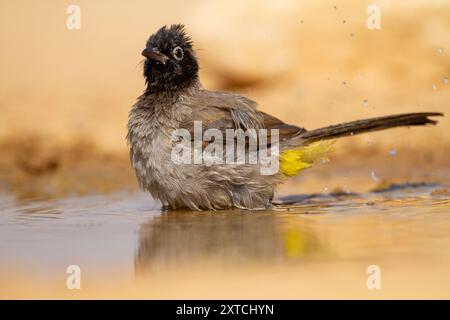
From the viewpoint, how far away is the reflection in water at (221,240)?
4.66 metres

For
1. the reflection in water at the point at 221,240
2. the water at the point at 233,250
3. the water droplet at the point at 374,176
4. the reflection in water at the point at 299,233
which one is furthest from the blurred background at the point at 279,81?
the reflection in water at the point at 221,240

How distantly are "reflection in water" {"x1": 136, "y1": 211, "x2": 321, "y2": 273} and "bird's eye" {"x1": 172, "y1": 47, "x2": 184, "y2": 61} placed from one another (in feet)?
4.70

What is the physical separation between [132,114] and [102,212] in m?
0.85

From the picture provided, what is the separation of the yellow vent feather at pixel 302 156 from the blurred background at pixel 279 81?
2.47 m

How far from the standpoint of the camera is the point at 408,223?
557cm

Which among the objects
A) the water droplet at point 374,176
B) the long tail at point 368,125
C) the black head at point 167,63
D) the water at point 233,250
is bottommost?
the water at point 233,250

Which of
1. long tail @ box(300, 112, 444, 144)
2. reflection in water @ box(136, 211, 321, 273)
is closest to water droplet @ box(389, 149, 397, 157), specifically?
long tail @ box(300, 112, 444, 144)

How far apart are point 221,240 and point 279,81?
5956 millimetres

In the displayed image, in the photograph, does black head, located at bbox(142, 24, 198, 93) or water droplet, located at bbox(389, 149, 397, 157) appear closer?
black head, located at bbox(142, 24, 198, 93)

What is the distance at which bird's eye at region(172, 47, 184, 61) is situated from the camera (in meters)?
6.87

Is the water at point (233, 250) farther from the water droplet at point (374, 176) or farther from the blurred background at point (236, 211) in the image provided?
the water droplet at point (374, 176)

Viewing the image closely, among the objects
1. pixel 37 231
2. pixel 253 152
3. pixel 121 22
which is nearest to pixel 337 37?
pixel 121 22

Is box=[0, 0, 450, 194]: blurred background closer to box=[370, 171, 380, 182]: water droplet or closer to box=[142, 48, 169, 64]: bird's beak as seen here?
box=[370, 171, 380, 182]: water droplet

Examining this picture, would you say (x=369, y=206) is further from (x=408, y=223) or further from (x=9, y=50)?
(x=9, y=50)
